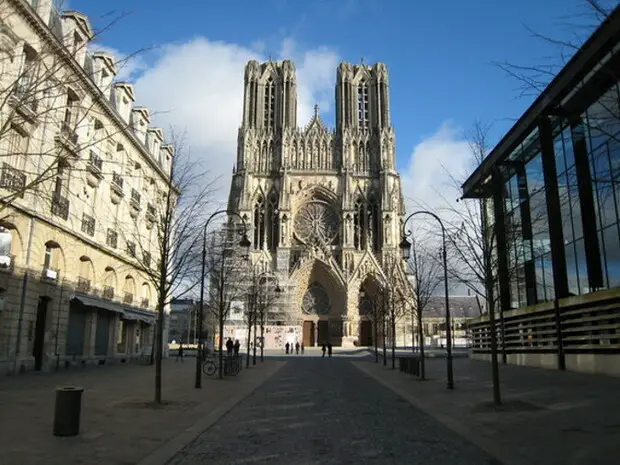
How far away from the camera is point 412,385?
19.5 m

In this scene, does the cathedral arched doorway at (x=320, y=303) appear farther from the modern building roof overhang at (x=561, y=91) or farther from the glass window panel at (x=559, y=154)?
the glass window panel at (x=559, y=154)

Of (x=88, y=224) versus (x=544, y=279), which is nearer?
(x=544, y=279)

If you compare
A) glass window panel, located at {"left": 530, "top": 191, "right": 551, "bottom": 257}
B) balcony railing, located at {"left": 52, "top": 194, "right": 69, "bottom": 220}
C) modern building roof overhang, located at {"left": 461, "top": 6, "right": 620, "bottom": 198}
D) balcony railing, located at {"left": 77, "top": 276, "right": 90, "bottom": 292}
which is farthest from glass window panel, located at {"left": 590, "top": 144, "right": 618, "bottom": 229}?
balcony railing, located at {"left": 77, "top": 276, "right": 90, "bottom": 292}

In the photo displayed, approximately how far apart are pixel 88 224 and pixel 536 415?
22.3m

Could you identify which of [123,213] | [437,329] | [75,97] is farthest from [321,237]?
[75,97]

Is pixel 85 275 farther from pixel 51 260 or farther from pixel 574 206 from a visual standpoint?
pixel 574 206

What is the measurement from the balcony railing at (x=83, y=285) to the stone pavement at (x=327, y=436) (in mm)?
14338

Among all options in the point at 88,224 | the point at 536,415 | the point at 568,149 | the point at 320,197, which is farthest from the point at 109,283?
the point at 320,197

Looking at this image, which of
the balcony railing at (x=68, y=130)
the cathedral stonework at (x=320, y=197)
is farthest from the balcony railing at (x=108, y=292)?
the cathedral stonework at (x=320, y=197)

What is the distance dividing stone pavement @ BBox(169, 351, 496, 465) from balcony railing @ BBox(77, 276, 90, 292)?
14.3 metres

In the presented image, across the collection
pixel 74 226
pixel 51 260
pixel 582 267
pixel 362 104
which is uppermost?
pixel 362 104

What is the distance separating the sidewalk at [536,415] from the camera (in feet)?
24.8

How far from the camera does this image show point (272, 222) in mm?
67188

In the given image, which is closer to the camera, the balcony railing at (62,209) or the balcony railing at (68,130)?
the balcony railing at (68,130)
